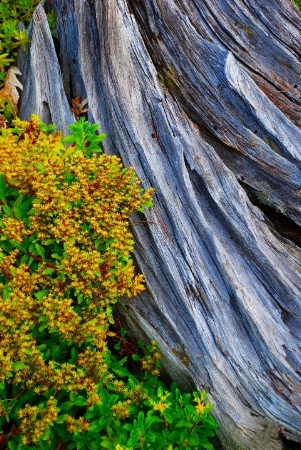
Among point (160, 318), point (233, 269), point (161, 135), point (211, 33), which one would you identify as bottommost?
point (160, 318)

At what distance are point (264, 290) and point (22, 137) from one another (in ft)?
9.41

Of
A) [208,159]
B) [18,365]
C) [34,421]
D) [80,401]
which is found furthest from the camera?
[208,159]

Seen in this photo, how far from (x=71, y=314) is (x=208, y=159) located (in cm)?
223

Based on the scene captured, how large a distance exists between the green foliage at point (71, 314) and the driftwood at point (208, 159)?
0.39 meters

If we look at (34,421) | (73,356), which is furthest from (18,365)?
(73,356)

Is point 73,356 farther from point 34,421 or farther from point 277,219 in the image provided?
point 277,219

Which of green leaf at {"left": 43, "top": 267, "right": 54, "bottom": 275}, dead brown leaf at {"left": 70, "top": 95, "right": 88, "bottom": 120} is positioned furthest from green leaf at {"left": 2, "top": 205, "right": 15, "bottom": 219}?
dead brown leaf at {"left": 70, "top": 95, "right": 88, "bottom": 120}

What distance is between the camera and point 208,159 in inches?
184

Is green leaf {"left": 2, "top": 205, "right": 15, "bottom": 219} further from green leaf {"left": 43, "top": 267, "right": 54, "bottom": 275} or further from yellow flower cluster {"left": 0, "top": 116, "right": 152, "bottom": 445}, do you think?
green leaf {"left": 43, "top": 267, "right": 54, "bottom": 275}

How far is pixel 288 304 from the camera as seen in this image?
4.28 m

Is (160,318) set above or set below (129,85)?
below

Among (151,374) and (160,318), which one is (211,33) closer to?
(160,318)

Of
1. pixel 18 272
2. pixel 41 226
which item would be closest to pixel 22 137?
pixel 41 226

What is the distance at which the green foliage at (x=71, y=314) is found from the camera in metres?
3.33
